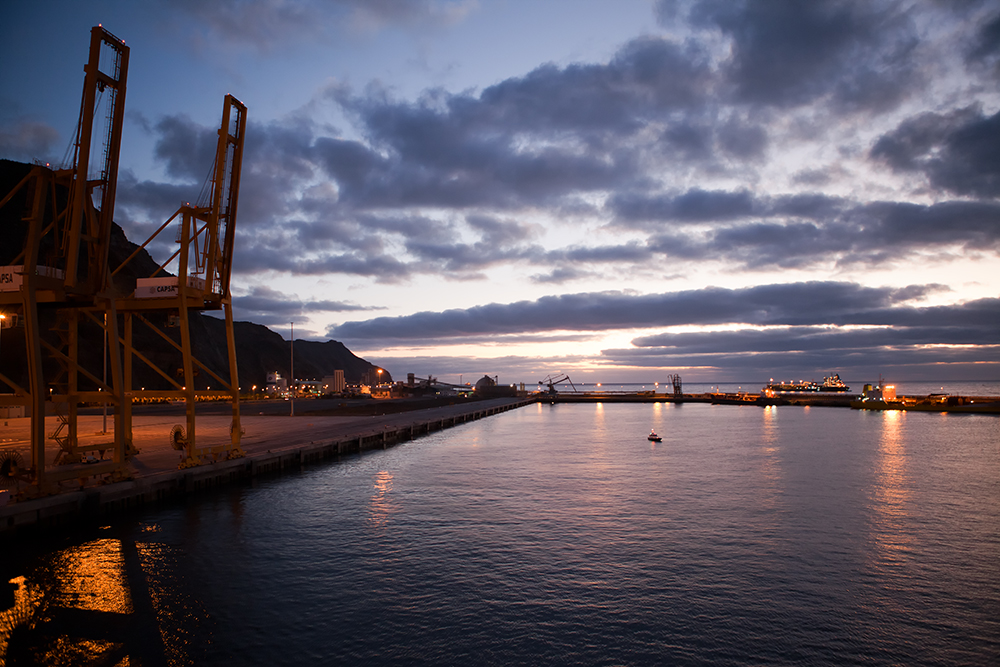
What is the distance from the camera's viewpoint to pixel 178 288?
3089 cm

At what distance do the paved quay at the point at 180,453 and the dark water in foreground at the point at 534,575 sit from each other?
3.89 feet

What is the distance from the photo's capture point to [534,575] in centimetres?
1944

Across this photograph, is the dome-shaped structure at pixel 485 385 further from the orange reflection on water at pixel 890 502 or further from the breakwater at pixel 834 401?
the orange reflection on water at pixel 890 502

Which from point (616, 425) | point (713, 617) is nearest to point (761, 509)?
point (713, 617)

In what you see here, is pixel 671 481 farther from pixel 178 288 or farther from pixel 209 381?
pixel 209 381

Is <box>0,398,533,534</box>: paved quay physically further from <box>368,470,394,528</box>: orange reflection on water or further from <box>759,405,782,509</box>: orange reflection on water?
<box>759,405,782,509</box>: orange reflection on water

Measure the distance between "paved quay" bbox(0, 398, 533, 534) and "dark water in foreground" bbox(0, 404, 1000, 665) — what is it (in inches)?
46.6

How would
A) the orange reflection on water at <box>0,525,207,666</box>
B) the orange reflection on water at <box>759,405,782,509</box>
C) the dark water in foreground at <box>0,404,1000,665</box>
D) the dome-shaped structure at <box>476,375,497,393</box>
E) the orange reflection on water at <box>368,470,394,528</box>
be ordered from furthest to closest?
the dome-shaped structure at <box>476,375,497,393</box>
the orange reflection on water at <box>759,405,782,509</box>
the orange reflection on water at <box>368,470,394,528</box>
the dark water in foreground at <box>0,404,1000,665</box>
the orange reflection on water at <box>0,525,207,666</box>

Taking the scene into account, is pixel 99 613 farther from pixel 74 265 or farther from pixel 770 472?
pixel 770 472

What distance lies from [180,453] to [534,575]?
1005 inches

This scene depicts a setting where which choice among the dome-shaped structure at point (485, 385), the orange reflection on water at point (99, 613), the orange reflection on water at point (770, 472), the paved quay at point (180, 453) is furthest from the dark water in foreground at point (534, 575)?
the dome-shaped structure at point (485, 385)

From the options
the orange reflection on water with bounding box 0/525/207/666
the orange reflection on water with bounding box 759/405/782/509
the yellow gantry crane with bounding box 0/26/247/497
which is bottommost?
the orange reflection on water with bounding box 759/405/782/509

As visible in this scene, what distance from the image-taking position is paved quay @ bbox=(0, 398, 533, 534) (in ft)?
74.7

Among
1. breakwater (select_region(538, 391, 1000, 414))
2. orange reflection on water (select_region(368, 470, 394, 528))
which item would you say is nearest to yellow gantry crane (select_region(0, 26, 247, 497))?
orange reflection on water (select_region(368, 470, 394, 528))
